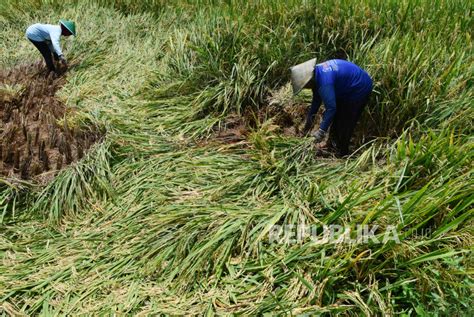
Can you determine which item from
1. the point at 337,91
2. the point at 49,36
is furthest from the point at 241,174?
the point at 49,36

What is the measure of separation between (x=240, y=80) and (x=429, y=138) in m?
2.04

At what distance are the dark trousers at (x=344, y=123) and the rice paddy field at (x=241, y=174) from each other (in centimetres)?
22

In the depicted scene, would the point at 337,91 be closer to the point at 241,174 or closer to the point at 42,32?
the point at 241,174

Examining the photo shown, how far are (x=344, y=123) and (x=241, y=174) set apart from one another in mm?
1055

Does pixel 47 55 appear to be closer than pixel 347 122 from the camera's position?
No

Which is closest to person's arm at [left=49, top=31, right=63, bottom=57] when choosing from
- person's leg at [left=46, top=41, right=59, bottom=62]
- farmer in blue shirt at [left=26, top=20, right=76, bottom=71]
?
farmer in blue shirt at [left=26, top=20, right=76, bottom=71]

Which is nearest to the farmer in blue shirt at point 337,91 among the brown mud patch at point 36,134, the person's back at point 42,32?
the brown mud patch at point 36,134

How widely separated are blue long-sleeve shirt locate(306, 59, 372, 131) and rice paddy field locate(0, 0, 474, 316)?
0.31 metres

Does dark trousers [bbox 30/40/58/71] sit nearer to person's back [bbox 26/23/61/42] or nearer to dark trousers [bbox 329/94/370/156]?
person's back [bbox 26/23/61/42]

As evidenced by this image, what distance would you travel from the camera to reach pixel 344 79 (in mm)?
Answer: 3242

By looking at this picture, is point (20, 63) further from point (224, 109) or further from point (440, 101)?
point (440, 101)

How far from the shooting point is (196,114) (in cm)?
417

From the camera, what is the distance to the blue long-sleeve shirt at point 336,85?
3.12 meters

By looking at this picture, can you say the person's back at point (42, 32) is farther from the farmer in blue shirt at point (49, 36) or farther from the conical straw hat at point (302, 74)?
the conical straw hat at point (302, 74)
